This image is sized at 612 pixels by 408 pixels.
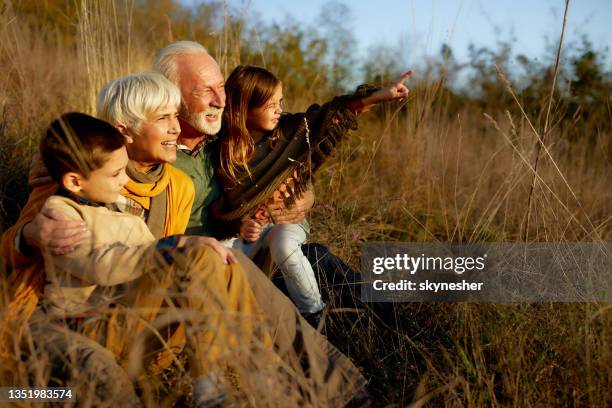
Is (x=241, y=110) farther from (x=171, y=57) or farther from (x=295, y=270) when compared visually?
(x=295, y=270)

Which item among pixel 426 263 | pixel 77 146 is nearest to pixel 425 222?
pixel 426 263

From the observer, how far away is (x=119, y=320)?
75.4 inches

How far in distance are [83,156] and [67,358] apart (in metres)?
0.58

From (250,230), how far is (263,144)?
412 millimetres

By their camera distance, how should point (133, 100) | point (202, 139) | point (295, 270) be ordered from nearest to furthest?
point (133, 100) < point (295, 270) < point (202, 139)

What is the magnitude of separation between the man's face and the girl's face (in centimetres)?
15

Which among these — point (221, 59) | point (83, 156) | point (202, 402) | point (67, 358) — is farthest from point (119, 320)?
point (221, 59)

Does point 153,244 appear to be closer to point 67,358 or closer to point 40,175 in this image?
point 67,358

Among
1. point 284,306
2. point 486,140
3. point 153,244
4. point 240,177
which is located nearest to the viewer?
point 153,244

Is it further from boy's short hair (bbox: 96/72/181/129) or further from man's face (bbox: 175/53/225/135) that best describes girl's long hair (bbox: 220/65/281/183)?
boy's short hair (bbox: 96/72/181/129)

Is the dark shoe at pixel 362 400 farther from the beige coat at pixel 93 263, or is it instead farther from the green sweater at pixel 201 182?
the green sweater at pixel 201 182

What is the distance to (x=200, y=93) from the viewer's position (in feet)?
9.14

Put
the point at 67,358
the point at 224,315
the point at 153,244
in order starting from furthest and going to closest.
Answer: the point at 153,244, the point at 67,358, the point at 224,315

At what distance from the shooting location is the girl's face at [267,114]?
9.34 ft
